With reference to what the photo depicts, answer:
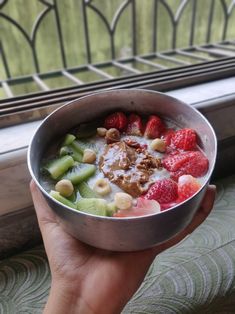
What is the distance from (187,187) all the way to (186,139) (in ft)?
0.42

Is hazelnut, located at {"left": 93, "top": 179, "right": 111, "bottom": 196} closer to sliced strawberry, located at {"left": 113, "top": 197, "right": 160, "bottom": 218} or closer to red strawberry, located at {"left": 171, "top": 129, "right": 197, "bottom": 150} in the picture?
sliced strawberry, located at {"left": 113, "top": 197, "right": 160, "bottom": 218}

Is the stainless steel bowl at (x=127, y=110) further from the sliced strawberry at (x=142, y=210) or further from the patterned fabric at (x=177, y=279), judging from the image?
the patterned fabric at (x=177, y=279)

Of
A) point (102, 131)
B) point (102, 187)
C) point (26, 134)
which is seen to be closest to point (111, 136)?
point (102, 131)

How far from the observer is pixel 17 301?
0.71m

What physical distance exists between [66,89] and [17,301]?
559 millimetres

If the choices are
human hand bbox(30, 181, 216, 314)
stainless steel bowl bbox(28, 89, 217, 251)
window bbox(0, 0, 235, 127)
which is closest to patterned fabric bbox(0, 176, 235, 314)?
human hand bbox(30, 181, 216, 314)

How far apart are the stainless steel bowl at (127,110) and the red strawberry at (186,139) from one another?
0.04 ft

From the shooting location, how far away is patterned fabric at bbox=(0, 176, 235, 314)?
0.69 meters

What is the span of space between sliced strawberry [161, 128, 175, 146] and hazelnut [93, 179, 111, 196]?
16 centimetres

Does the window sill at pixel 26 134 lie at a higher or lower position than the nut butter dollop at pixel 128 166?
lower

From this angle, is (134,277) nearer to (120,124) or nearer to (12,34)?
(120,124)

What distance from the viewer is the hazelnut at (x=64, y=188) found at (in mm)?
538

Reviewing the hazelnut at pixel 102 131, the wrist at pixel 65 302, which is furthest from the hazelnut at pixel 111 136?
the wrist at pixel 65 302

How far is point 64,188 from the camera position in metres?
0.54
